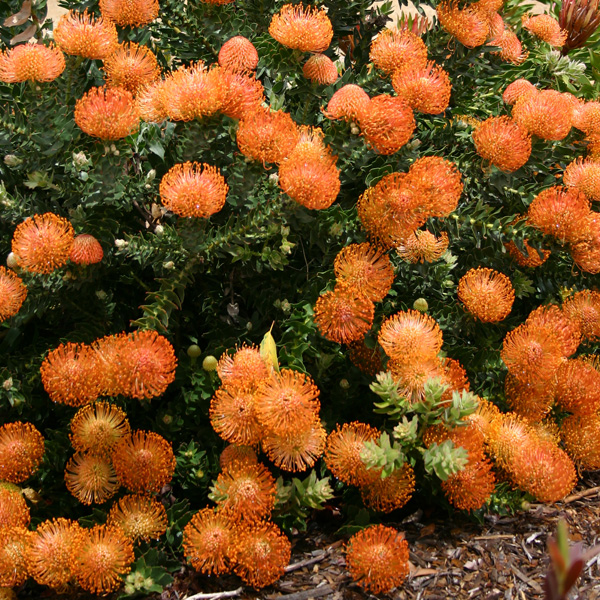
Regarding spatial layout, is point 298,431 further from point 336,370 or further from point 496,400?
point 496,400

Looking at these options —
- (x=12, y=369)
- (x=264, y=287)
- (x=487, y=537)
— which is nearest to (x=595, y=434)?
(x=487, y=537)

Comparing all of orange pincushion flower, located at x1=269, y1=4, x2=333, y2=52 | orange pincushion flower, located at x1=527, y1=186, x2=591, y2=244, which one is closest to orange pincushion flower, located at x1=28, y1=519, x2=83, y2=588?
orange pincushion flower, located at x1=269, y1=4, x2=333, y2=52

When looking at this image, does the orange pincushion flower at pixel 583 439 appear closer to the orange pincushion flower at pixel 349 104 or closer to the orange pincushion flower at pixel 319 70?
the orange pincushion flower at pixel 349 104

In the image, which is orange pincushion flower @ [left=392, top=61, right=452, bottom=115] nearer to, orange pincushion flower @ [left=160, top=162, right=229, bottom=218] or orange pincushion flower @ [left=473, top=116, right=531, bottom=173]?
orange pincushion flower @ [left=473, top=116, right=531, bottom=173]

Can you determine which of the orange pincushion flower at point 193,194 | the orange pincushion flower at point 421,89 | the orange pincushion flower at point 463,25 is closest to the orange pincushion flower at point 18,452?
the orange pincushion flower at point 193,194

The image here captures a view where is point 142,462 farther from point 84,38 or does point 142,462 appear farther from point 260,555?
point 84,38

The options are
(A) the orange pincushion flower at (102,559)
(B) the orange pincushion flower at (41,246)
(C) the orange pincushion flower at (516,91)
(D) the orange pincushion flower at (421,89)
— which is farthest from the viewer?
(C) the orange pincushion flower at (516,91)

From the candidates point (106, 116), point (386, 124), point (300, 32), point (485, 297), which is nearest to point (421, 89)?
point (386, 124)
